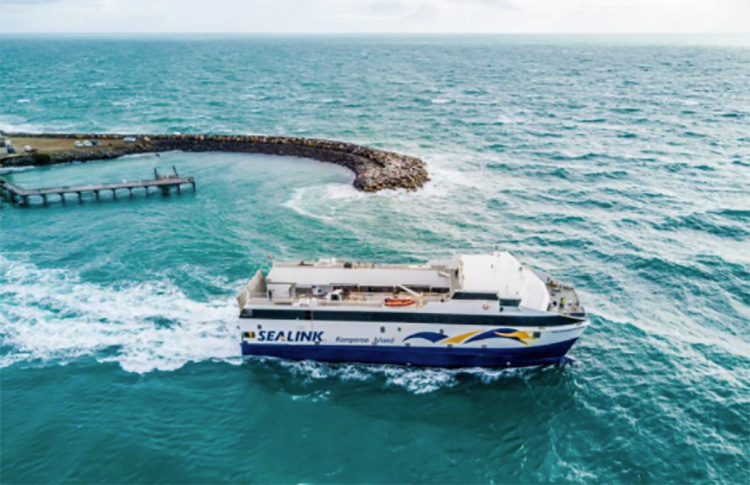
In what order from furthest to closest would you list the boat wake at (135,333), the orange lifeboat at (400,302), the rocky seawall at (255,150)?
the rocky seawall at (255,150) < the boat wake at (135,333) < the orange lifeboat at (400,302)

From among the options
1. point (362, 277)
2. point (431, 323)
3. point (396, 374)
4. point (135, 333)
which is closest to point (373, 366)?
point (396, 374)

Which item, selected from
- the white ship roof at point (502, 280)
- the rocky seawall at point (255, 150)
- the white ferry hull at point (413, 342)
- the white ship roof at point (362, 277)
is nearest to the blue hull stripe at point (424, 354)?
the white ferry hull at point (413, 342)

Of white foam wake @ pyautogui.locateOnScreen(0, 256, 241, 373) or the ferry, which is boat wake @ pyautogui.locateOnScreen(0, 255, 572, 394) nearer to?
white foam wake @ pyautogui.locateOnScreen(0, 256, 241, 373)

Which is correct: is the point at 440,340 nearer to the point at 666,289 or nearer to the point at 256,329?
the point at 256,329

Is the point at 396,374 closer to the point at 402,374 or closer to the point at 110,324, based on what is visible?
the point at 402,374

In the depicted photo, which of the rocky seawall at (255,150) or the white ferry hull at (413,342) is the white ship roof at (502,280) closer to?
the white ferry hull at (413,342)
